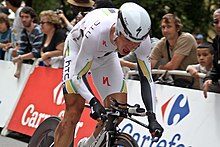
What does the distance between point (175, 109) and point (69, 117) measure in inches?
86.5

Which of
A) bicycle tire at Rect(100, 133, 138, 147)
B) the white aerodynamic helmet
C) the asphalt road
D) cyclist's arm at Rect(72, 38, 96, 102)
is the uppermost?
the white aerodynamic helmet

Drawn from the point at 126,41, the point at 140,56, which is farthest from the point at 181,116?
the point at 126,41

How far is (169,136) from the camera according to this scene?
798cm

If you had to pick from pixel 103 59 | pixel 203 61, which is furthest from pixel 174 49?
pixel 103 59

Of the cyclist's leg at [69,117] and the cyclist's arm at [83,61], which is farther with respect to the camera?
the cyclist's leg at [69,117]

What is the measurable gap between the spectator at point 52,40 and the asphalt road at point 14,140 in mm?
1266

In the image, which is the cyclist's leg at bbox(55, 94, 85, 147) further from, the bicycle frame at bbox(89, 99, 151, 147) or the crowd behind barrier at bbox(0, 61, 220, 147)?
the crowd behind barrier at bbox(0, 61, 220, 147)

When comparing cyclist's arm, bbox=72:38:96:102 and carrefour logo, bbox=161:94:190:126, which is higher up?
cyclist's arm, bbox=72:38:96:102

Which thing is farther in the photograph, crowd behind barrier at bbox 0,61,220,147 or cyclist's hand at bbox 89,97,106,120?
crowd behind barrier at bbox 0,61,220,147

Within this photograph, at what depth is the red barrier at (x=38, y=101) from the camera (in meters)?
9.87

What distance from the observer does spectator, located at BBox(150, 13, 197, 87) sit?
28.7ft

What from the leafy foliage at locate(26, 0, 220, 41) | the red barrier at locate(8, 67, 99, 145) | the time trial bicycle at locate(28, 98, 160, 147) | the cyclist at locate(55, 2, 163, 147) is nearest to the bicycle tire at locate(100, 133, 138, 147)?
the time trial bicycle at locate(28, 98, 160, 147)

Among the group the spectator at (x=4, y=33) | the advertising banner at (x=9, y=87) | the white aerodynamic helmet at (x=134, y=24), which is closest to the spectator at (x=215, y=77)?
the white aerodynamic helmet at (x=134, y=24)

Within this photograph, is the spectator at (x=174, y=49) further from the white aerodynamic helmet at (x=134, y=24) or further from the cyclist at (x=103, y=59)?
Answer: the white aerodynamic helmet at (x=134, y=24)
